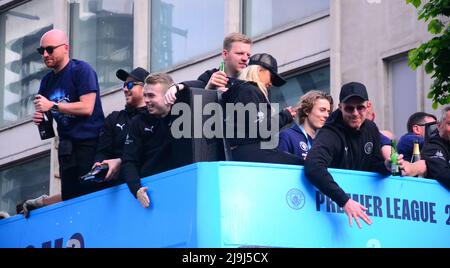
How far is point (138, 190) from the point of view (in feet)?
31.1

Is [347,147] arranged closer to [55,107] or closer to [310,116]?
[310,116]

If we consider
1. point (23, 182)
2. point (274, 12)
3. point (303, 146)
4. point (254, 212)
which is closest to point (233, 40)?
point (303, 146)

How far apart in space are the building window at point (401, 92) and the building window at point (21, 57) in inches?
347

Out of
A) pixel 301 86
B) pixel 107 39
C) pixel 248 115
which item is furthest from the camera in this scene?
pixel 107 39

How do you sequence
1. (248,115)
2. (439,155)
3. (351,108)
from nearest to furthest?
1. (248,115)
2. (351,108)
3. (439,155)

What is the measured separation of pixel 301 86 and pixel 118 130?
9.57 metres

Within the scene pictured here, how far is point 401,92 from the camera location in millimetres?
18797

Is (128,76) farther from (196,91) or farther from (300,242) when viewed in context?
(300,242)

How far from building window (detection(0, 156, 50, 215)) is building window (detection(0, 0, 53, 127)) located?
983mm

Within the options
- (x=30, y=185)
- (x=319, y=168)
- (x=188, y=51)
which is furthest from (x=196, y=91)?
(x=30, y=185)

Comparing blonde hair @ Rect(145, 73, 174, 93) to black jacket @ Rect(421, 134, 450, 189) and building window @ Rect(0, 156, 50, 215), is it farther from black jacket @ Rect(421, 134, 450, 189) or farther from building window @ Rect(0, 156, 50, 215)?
building window @ Rect(0, 156, 50, 215)

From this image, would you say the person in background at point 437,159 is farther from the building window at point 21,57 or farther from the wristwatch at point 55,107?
the building window at point 21,57

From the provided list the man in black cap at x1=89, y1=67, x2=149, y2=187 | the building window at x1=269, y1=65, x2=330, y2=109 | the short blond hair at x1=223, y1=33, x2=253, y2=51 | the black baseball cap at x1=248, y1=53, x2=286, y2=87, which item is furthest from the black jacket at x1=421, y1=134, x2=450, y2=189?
the building window at x1=269, y1=65, x2=330, y2=109

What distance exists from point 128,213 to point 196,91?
1.01 m
